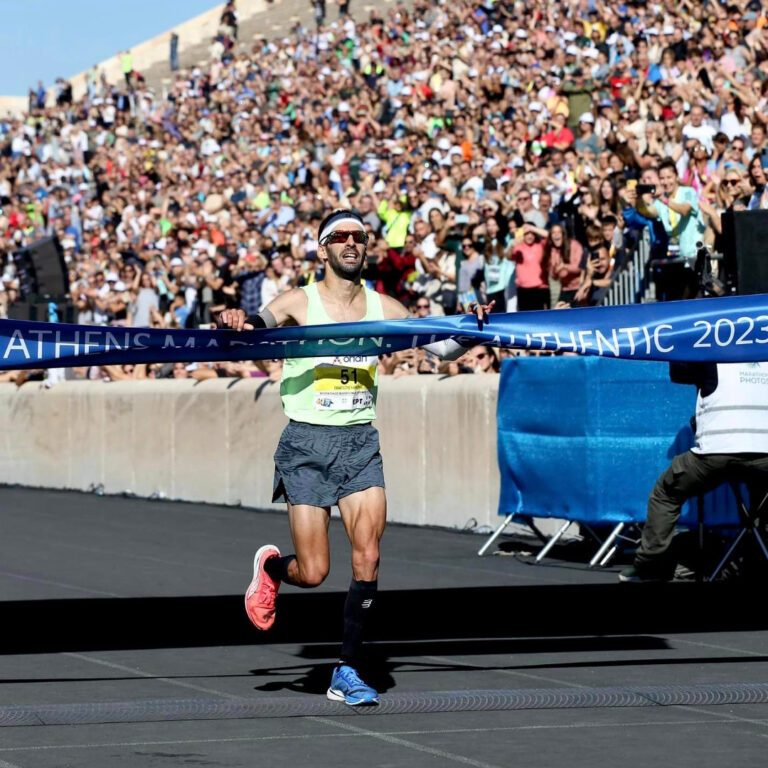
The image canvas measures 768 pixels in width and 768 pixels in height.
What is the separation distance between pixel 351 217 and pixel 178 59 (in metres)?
43.5

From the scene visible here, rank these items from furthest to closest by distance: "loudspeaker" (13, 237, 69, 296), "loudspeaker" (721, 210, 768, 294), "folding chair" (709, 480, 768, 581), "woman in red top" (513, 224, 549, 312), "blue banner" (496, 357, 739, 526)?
"loudspeaker" (13, 237, 69, 296) → "woman in red top" (513, 224, 549, 312) → "blue banner" (496, 357, 739, 526) → "folding chair" (709, 480, 768, 581) → "loudspeaker" (721, 210, 768, 294)

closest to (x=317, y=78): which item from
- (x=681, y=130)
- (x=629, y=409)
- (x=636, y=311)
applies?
(x=681, y=130)

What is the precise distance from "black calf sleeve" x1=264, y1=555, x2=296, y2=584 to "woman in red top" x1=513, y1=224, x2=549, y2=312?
33.7 ft

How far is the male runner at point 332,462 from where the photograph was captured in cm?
779

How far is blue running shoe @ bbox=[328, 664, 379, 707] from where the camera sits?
7602 millimetres

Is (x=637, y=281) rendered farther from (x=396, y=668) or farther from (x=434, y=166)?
(x=396, y=668)

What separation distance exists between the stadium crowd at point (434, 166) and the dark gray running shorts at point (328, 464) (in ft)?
27.2

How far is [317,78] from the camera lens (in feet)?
120

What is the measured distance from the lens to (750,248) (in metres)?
10.8

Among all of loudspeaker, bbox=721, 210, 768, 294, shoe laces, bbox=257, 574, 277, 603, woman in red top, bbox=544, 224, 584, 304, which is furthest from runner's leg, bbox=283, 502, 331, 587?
woman in red top, bbox=544, 224, 584, 304

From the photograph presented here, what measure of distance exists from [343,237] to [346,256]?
0.29 feet

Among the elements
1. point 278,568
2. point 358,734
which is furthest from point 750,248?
point 358,734

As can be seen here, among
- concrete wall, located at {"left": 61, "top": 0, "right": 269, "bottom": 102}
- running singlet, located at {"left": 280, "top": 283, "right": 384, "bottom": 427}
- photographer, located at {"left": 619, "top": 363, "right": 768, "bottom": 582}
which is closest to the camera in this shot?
running singlet, located at {"left": 280, "top": 283, "right": 384, "bottom": 427}

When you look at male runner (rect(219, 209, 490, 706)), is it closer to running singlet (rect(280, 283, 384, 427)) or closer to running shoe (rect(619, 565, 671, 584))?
running singlet (rect(280, 283, 384, 427))
